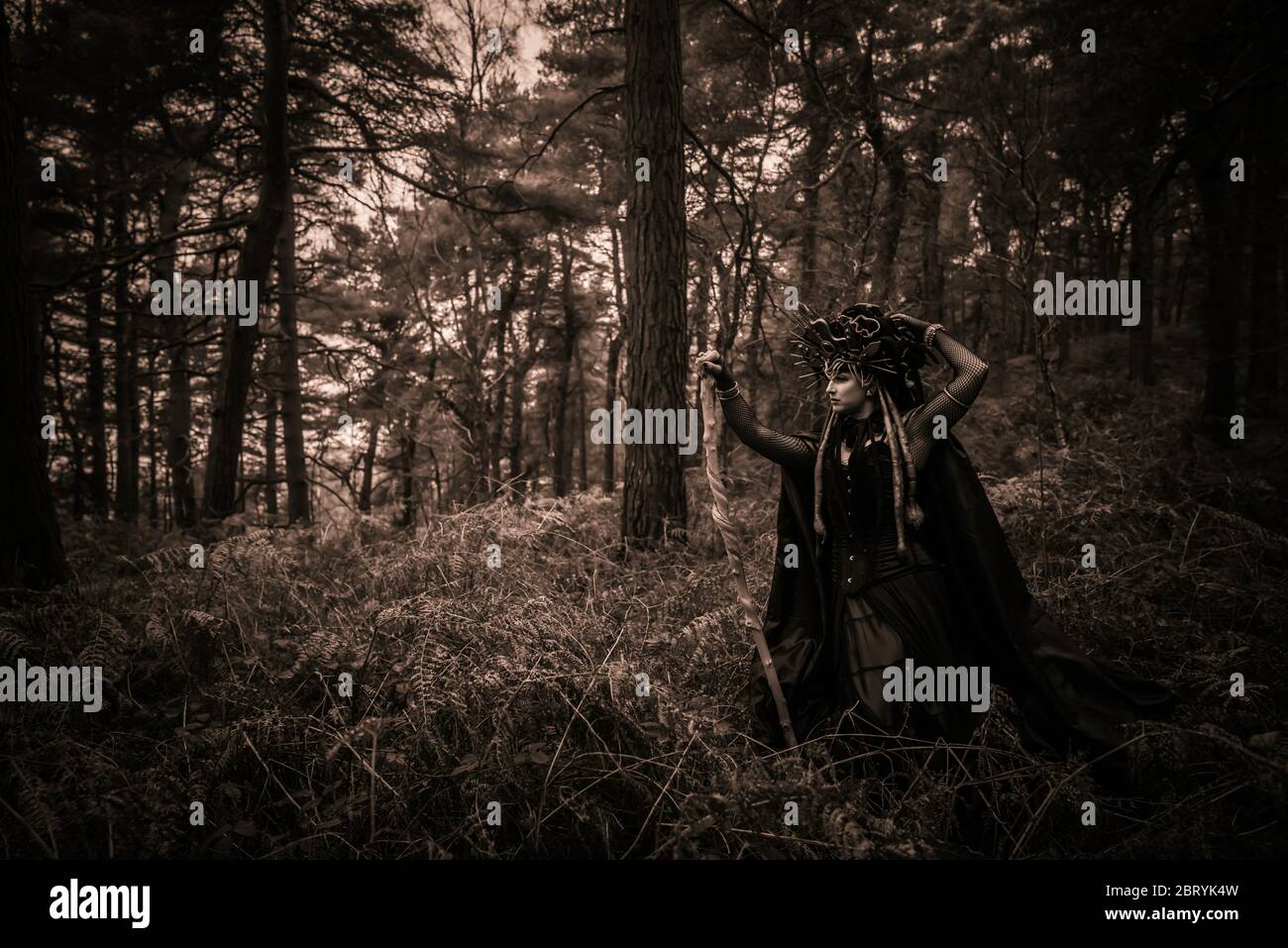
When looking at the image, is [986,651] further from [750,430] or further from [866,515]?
[750,430]

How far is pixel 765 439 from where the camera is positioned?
3178 millimetres

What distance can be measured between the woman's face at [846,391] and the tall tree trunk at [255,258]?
724 cm

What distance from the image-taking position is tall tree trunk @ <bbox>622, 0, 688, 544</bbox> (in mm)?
5367

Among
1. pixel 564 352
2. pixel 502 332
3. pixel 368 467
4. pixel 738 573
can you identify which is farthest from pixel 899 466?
pixel 564 352

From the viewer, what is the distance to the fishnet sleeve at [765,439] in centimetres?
316

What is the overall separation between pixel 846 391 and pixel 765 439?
454 millimetres

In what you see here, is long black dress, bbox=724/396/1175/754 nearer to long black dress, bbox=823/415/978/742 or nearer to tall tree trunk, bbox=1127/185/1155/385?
long black dress, bbox=823/415/978/742

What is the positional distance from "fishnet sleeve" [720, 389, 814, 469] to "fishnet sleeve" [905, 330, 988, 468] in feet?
Answer: 1.67

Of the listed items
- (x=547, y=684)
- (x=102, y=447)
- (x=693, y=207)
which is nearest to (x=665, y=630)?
(x=547, y=684)

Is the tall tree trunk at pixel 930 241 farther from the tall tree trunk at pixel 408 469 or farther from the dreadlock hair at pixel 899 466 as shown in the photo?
the tall tree trunk at pixel 408 469

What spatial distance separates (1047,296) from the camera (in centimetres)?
501

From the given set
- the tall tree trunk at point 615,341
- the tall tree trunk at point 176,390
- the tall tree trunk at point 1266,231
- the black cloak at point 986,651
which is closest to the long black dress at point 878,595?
the black cloak at point 986,651
